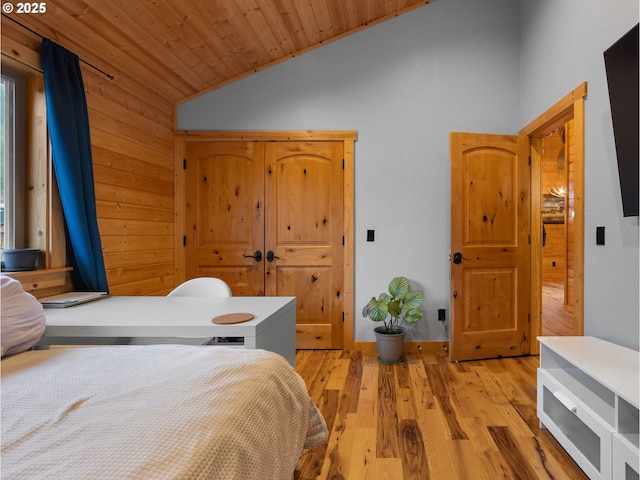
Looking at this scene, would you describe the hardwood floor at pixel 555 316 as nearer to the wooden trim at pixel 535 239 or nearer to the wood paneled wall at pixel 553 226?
the wooden trim at pixel 535 239

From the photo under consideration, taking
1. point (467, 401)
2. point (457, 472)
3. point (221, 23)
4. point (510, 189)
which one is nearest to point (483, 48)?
point (510, 189)

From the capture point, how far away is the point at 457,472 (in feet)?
5.22

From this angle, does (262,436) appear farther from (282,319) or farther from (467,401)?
(467,401)

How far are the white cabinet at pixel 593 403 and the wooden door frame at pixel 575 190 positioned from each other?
0.50m

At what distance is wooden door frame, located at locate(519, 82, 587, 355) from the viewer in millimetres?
2260

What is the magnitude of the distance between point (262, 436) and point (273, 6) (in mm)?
2795

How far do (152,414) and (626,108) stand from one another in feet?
7.65

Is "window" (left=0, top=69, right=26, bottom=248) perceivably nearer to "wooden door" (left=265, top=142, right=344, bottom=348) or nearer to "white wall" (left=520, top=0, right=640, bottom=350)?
"wooden door" (left=265, top=142, right=344, bottom=348)

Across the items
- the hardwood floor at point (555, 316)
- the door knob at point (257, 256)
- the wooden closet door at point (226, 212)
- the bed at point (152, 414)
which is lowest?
the hardwood floor at point (555, 316)

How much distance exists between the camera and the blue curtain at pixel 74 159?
201cm

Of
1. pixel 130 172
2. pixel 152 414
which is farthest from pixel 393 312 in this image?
pixel 152 414

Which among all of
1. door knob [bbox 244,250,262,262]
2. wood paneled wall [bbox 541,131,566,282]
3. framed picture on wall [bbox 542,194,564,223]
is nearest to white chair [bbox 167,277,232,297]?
door knob [bbox 244,250,262,262]

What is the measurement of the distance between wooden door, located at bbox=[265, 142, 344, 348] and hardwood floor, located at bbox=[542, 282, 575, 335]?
7.67 ft

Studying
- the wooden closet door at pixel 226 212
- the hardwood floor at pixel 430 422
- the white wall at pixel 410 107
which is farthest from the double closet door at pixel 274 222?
the hardwood floor at pixel 430 422
